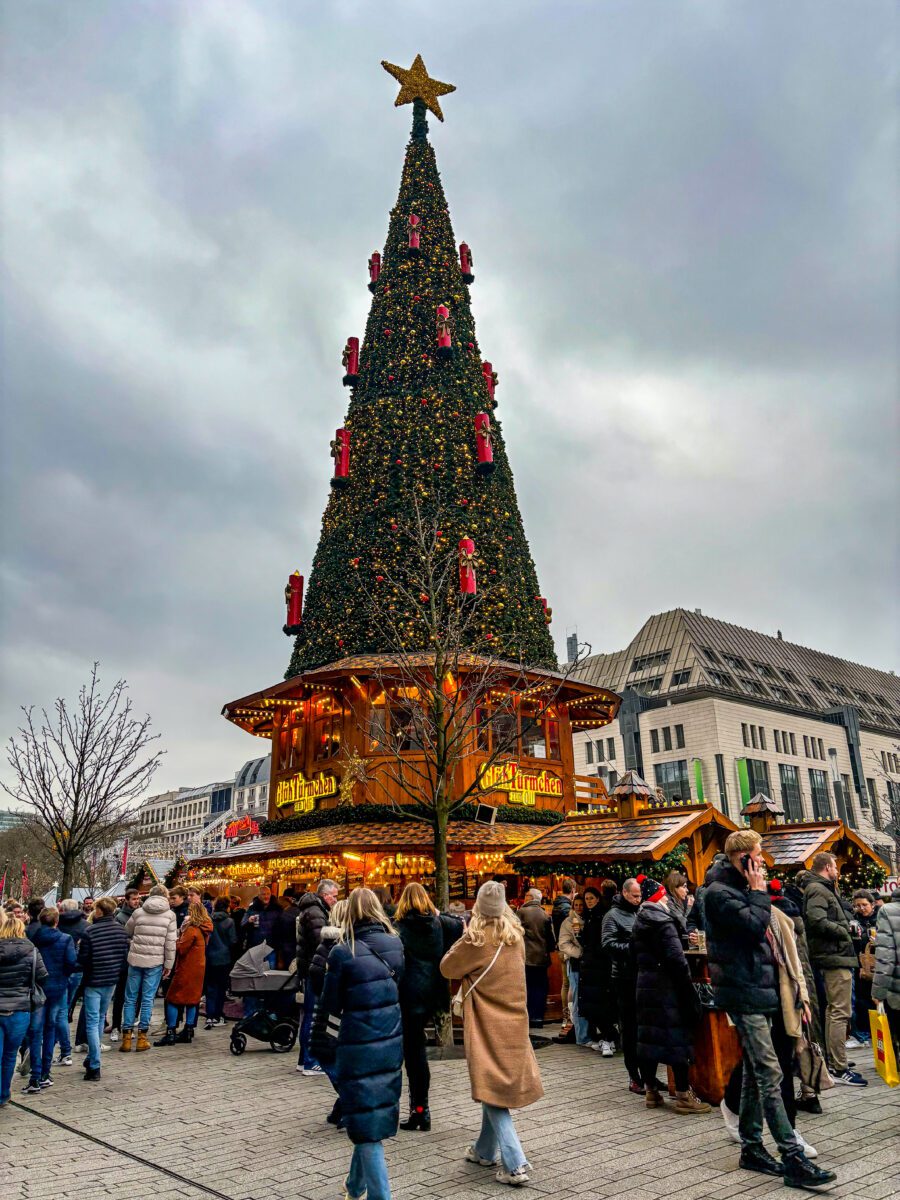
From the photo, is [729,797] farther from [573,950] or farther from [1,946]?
[1,946]

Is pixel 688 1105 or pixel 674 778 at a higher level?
pixel 674 778

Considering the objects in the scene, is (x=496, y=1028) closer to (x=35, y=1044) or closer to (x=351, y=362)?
(x=35, y=1044)

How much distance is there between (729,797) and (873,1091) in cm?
5902

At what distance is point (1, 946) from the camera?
823cm

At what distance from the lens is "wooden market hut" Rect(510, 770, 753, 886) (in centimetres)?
1376

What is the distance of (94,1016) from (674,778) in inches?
2415

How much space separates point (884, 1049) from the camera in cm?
675

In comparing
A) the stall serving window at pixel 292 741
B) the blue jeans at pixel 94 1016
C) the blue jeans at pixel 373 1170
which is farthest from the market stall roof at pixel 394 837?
the blue jeans at pixel 373 1170

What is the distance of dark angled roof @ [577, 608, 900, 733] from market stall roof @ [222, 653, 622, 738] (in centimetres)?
4182

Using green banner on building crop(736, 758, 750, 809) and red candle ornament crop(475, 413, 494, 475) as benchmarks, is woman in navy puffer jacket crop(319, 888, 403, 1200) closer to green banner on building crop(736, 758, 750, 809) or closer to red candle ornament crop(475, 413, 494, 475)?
red candle ornament crop(475, 413, 494, 475)

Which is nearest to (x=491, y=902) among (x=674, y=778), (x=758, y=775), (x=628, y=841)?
(x=628, y=841)

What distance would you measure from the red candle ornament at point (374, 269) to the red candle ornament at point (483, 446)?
20.7ft

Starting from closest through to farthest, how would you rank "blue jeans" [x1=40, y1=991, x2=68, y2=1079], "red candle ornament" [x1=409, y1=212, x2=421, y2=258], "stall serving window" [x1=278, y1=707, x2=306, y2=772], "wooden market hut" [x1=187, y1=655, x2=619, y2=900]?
"blue jeans" [x1=40, y1=991, x2=68, y2=1079] → "wooden market hut" [x1=187, y1=655, x2=619, y2=900] → "stall serving window" [x1=278, y1=707, x2=306, y2=772] → "red candle ornament" [x1=409, y1=212, x2=421, y2=258]

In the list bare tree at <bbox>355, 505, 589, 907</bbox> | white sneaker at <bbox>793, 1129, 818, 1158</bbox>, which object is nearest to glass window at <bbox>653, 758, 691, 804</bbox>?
bare tree at <bbox>355, 505, 589, 907</bbox>
